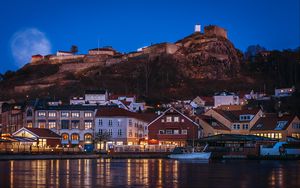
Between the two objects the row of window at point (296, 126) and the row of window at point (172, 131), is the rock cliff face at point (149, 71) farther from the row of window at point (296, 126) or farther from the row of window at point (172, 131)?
the row of window at point (296, 126)

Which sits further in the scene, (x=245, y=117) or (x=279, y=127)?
(x=245, y=117)

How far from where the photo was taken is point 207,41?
18600cm

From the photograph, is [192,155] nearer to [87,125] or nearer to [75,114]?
[87,125]

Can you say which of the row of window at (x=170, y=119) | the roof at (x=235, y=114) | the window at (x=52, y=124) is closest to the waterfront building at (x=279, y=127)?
the roof at (x=235, y=114)

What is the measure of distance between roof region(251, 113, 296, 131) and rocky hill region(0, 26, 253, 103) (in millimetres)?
61483

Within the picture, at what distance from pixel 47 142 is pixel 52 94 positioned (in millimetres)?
69470

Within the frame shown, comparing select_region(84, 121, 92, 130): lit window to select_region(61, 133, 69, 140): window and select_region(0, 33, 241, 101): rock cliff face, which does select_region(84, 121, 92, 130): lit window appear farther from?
select_region(0, 33, 241, 101): rock cliff face

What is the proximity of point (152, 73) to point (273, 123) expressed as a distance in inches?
3416

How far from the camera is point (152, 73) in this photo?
17612 centimetres

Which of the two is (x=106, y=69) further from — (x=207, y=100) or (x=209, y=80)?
(x=207, y=100)

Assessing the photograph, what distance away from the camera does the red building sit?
9175 cm

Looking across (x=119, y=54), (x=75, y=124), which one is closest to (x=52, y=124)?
(x=75, y=124)

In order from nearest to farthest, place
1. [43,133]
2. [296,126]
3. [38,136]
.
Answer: [38,136] → [43,133] → [296,126]

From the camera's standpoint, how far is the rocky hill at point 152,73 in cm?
16450
